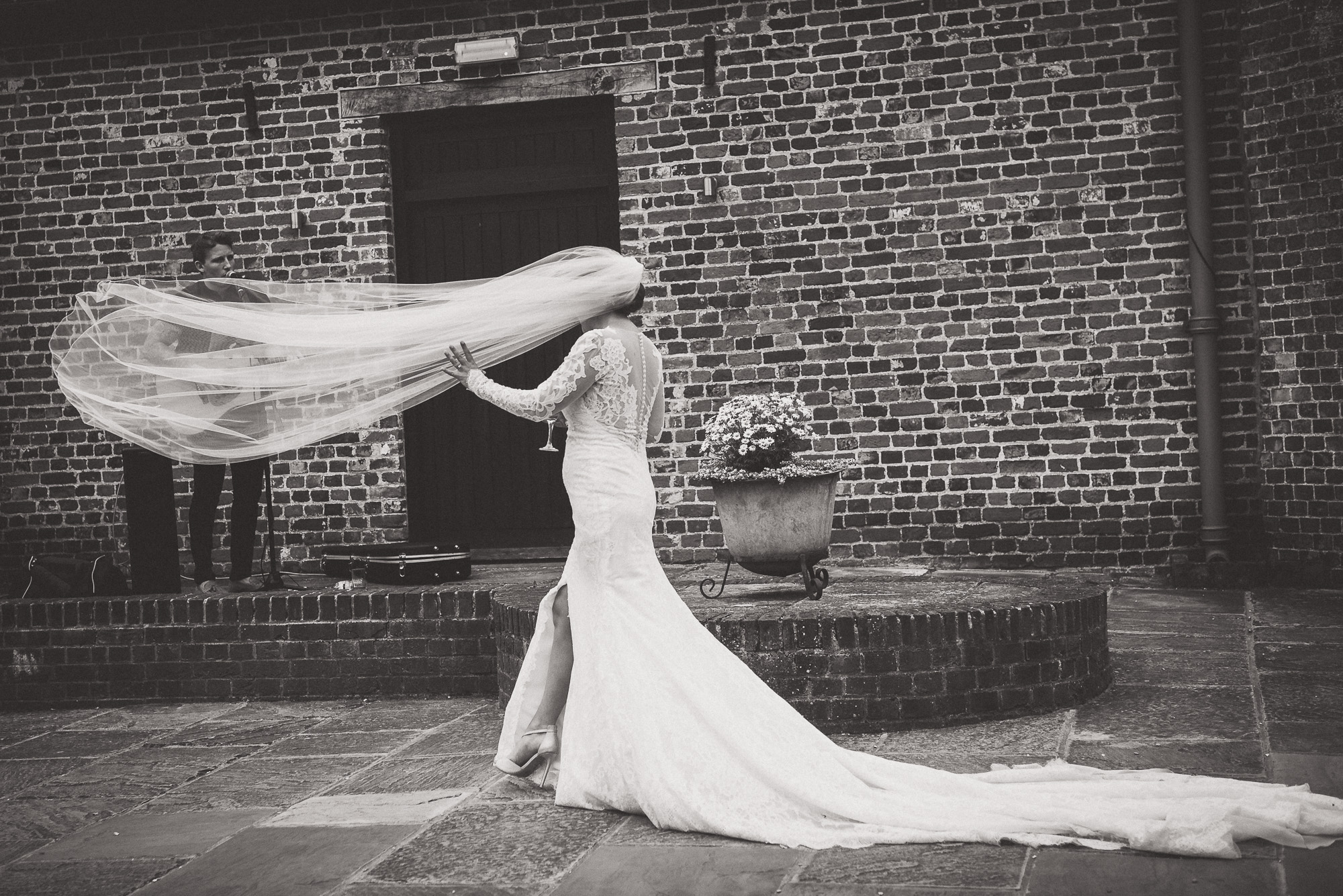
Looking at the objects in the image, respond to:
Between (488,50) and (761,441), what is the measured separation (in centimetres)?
437

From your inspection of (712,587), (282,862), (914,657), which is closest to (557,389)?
(282,862)

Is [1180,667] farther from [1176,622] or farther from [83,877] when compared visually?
[83,877]

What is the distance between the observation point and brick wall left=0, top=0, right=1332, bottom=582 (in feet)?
28.0

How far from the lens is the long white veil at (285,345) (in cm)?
503

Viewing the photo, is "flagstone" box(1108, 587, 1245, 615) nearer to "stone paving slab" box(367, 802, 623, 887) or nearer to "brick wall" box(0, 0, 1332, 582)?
"brick wall" box(0, 0, 1332, 582)

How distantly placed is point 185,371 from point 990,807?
391 centimetres

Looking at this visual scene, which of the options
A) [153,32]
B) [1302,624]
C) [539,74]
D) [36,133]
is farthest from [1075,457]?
[36,133]

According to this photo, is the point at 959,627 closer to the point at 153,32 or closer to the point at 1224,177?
the point at 1224,177

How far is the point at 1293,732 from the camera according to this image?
497 centimetres

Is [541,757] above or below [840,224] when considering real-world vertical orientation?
below

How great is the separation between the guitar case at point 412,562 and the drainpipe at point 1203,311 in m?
→ 4.62

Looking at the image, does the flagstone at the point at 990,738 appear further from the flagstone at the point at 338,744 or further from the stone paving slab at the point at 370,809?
the flagstone at the point at 338,744

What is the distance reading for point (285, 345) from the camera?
5582 mm

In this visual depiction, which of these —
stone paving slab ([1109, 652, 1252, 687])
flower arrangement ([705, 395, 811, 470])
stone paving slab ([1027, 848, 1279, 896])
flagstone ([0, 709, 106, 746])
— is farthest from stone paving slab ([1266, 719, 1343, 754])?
flagstone ([0, 709, 106, 746])
